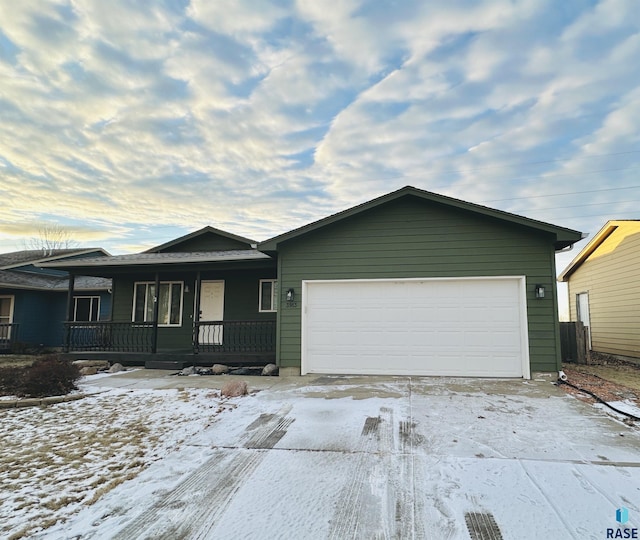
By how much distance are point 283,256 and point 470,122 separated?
7578 millimetres

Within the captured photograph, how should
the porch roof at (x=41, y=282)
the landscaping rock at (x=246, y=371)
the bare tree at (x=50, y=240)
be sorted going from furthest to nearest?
the bare tree at (x=50, y=240)
the porch roof at (x=41, y=282)
the landscaping rock at (x=246, y=371)

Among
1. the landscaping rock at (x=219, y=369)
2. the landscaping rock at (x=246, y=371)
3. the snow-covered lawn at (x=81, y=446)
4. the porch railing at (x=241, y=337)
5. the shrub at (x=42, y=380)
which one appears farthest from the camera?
the porch railing at (x=241, y=337)

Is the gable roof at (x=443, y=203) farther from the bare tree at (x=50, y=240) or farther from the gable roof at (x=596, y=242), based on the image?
the bare tree at (x=50, y=240)

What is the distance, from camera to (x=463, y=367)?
7387 mm

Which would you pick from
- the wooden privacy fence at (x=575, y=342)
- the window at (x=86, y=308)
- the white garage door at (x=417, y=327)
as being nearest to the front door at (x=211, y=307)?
the white garage door at (x=417, y=327)

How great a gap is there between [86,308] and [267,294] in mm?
9661

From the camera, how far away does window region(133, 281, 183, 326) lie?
11258mm

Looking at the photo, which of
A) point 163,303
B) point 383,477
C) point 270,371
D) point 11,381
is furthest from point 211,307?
point 383,477

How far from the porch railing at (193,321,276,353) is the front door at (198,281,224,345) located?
0.07 meters

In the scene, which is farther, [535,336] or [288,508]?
[535,336]

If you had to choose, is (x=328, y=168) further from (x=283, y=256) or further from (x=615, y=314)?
(x=615, y=314)

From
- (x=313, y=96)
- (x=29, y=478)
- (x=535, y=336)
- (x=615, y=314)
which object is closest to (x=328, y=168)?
(x=313, y=96)

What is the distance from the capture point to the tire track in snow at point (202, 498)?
7.80 feet

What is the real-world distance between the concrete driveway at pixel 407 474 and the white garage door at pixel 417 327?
1.92 meters
